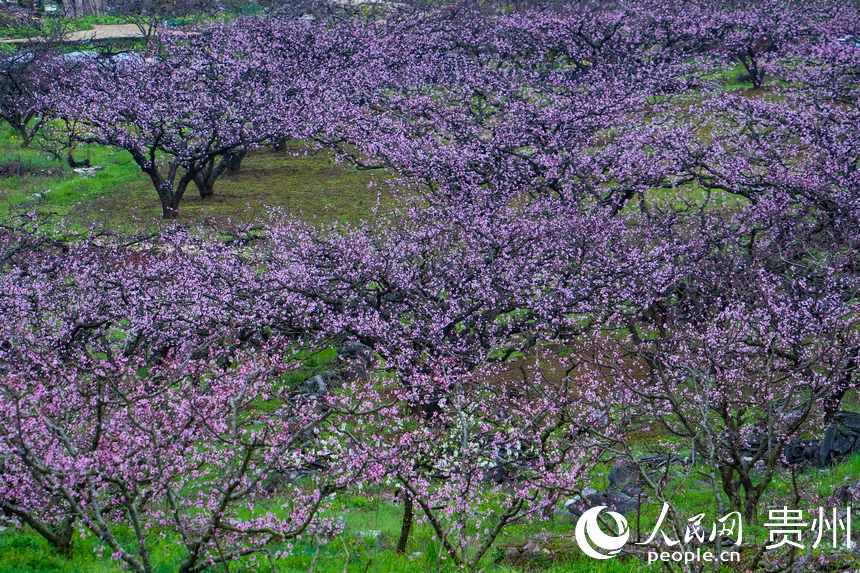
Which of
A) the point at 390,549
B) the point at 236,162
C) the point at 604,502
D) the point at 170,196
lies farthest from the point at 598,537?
the point at 236,162

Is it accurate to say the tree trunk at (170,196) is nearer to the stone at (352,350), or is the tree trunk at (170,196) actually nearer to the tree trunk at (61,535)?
the stone at (352,350)

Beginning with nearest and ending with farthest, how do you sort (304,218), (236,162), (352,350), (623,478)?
(623,478), (352,350), (304,218), (236,162)

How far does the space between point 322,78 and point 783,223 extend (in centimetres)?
2094

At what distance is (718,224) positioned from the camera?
73.4 feet

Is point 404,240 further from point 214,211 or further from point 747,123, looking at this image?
point 747,123

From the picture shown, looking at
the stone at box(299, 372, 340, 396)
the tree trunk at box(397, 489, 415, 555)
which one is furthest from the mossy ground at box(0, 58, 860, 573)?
the stone at box(299, 372, 340, 396)

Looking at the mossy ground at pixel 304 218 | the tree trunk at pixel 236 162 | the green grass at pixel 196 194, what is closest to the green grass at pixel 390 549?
the mossy ground at pixel 304 218

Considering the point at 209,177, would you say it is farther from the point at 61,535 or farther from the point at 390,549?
the point at 390,549

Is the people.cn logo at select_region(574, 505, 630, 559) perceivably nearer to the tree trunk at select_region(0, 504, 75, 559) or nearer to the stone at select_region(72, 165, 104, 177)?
the tree trunk at select_region(0, 504, 75, 559)

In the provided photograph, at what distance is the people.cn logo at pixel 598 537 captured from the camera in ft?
35.1

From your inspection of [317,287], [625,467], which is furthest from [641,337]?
[317,287]

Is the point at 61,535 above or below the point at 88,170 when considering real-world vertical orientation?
below

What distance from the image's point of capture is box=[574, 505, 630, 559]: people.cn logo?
1069cm

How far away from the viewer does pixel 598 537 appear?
11039 millimetres
